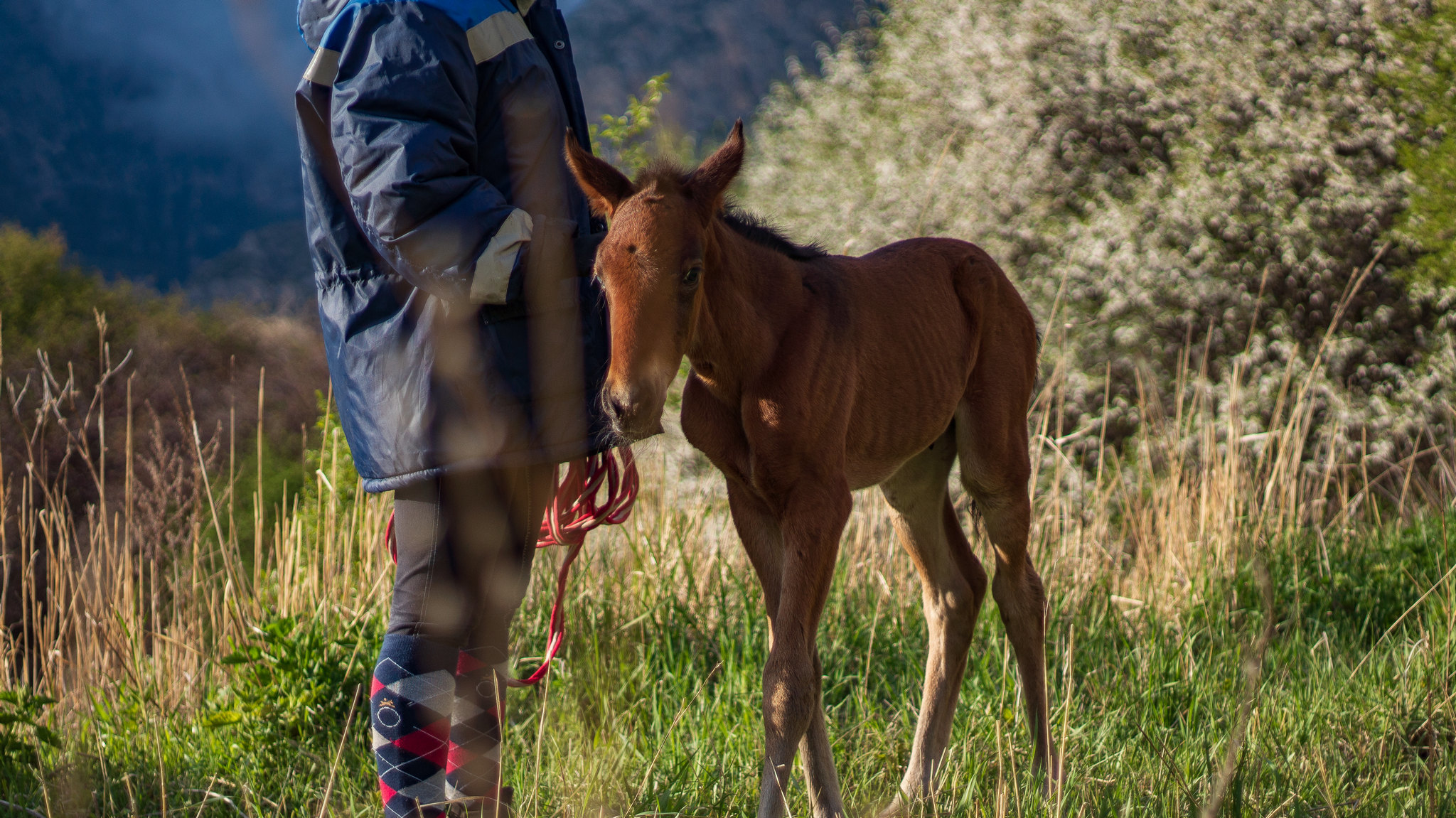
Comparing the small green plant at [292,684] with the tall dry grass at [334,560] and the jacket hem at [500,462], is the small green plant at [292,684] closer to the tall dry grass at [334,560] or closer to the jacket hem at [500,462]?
the tall dry grass at [334,560]

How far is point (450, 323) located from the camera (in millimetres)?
2254

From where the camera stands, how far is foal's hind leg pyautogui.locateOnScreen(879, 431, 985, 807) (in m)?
2.99

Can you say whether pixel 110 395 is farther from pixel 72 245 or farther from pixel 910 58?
pixel 910 58

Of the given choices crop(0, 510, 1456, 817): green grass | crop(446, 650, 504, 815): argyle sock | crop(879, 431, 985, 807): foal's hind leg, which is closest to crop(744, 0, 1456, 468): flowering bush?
crop(0, 510, 1456, 817): green grass

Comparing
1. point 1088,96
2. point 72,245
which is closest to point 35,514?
point 1088,96

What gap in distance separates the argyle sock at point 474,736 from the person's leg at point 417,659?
0.19ft

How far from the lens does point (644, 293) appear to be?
6.71 feet

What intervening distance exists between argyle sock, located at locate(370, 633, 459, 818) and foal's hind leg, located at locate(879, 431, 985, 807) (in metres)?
1.33

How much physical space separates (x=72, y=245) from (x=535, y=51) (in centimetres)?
1734

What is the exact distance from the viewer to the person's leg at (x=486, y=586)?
233cm

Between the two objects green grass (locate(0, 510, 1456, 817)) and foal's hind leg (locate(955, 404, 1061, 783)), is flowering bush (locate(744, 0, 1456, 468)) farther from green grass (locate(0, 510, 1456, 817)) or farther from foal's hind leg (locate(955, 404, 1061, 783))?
foal's hind leg (locate(955, 404, 1061, 783))

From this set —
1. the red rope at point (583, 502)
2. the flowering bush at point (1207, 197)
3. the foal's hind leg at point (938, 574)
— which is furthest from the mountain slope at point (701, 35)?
the red rope at point (583, 502)

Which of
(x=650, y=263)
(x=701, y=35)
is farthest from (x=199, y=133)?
(x=701, y=35)

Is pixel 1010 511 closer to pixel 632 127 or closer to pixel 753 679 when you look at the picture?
pixel 753 679
